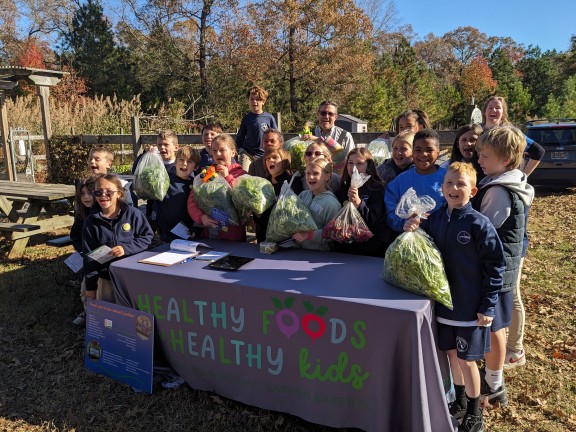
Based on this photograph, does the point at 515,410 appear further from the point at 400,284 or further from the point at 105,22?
the point at 105,22

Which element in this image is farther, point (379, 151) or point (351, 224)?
point (379, 151)

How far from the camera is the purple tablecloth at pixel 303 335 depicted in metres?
2.09

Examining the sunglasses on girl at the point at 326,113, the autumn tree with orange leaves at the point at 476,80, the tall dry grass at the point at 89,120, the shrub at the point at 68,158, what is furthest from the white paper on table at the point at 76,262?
the autumn tree with orange leaves at the point at 476,80

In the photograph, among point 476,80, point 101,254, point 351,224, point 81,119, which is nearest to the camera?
point 351,224

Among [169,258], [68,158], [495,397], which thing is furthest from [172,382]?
[68,158]

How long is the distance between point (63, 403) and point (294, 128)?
58.7ft

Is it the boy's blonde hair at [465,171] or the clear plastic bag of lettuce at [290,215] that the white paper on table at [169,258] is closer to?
the clear plastic bag of lettuce at [290,215]

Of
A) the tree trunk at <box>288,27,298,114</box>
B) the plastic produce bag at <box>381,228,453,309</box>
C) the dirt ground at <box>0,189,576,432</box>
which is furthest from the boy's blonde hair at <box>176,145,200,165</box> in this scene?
the tree trunk at <box>288,27,298,114</box>

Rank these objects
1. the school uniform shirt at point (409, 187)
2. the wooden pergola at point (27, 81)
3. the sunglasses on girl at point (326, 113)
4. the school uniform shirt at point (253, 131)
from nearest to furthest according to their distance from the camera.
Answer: the school uniform shirt at point (409, 187) < the sunglasses on girl at point (326, 113) < the school uniform shirt at point (253, 131) < the wooden pergola at point (27, 81)

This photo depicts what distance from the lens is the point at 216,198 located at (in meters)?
3.13

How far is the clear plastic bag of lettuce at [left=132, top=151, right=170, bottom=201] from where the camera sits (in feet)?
11.0

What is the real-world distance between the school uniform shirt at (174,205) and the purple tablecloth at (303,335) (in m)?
0.62

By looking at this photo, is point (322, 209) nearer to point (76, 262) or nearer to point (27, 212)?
point (76, 262)

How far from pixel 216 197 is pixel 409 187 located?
1304 mm
